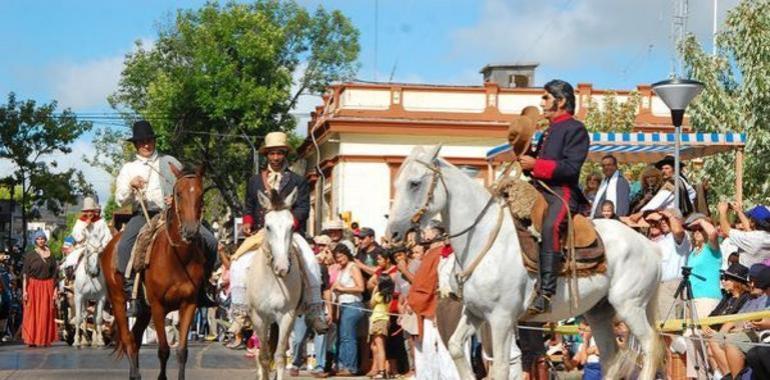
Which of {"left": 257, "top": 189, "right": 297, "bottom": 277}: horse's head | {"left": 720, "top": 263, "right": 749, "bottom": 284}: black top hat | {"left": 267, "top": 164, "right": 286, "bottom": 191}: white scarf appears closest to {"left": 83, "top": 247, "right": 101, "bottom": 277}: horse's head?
{"left": 267, "top": 164, "right": 286, "bottom": 191}: white scarf

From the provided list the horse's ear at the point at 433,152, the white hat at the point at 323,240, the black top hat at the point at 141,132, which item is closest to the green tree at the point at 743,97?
the white hat at the point at 323,240

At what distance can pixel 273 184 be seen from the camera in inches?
674

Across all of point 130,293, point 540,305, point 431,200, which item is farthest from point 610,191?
point 431,200

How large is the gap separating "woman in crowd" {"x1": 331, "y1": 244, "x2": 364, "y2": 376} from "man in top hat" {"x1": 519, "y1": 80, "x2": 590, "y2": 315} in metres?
8.95

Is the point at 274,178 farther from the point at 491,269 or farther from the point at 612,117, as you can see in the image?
the point at 612,117

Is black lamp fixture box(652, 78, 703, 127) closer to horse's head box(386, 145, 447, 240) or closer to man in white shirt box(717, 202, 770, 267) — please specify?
man in white shirt box(717, 202, 770, 267)

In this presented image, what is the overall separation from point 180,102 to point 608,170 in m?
57.2

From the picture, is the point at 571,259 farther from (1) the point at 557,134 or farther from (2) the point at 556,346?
(2) the point at 556,346

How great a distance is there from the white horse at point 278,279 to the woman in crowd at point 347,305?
516 cm

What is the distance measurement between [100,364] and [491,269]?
11205mm

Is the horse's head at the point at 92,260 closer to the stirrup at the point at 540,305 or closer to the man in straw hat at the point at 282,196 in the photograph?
the man in straw hat at the point at 282,196

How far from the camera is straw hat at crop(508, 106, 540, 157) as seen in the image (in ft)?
43.2

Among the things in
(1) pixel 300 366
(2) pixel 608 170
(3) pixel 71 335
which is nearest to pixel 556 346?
(2) pixel 608 170

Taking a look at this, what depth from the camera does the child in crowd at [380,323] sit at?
2183 cm
